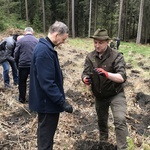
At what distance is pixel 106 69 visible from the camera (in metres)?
4.31

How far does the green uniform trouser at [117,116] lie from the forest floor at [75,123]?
0.31 m

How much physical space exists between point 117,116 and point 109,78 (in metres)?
0.65

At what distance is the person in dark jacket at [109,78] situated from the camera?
4.16 m

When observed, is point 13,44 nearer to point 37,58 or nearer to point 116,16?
point 37,58

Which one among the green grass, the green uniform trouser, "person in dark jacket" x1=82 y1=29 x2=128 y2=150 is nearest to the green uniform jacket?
"person in dark jacket" x1=82 y1=29 x2=128 y2=150

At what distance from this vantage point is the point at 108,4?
42.7 metres

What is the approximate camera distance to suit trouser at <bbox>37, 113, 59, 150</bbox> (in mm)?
3707

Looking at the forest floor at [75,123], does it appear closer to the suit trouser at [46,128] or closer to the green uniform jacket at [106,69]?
the green uniform jacket at [106,69]

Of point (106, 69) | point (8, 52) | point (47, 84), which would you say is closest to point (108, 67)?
point (106, 69)

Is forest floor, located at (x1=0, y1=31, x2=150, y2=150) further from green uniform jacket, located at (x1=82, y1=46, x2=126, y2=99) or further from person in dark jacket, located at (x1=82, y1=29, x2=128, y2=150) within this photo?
green uniform jacket, located at (x1=82, y1=46, x2=126, y2=99)

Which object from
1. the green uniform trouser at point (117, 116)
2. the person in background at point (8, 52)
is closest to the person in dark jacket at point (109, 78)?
the green uniform trouser at point (117, 116)

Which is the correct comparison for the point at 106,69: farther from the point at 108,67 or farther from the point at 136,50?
the point at 136,50

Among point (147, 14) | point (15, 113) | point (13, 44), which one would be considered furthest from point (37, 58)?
point (147, 14)

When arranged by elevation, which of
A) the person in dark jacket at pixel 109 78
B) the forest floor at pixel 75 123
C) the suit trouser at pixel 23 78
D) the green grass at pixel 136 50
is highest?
the person in dark jacket at pixel 109 78
